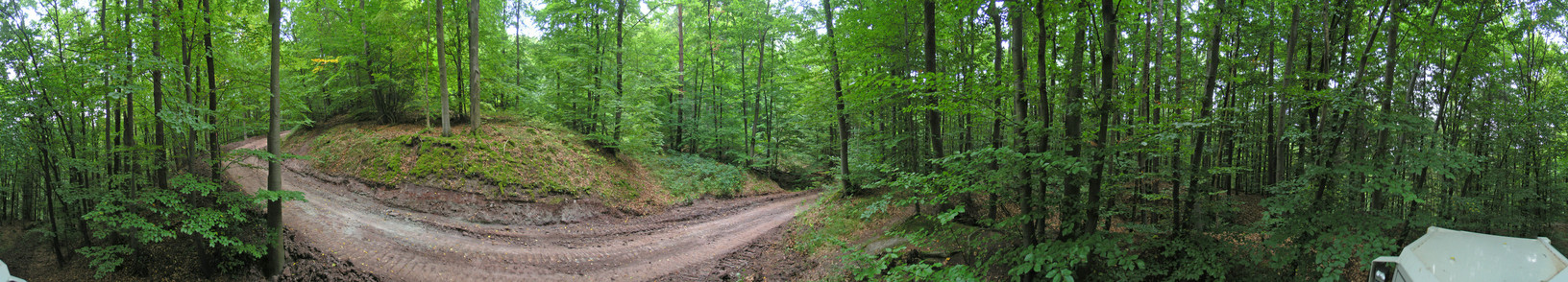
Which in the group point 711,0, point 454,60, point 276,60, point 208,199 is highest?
point 711,0

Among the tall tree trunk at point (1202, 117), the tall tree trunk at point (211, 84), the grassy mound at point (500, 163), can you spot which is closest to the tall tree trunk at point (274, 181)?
the tall tree trunk at point (211, 84)

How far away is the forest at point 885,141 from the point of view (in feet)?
15.6

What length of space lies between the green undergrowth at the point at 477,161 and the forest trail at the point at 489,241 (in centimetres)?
77

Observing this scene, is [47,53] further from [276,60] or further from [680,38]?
[680,38]

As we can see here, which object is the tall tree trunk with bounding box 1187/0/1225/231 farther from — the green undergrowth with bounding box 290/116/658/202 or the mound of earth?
the green undergrowth with bounding box 290/116/658/202

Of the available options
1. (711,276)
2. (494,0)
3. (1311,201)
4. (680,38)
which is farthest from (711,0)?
(1311,201)

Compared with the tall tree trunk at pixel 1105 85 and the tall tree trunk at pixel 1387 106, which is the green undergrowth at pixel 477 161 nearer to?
the tall tree trunk at pixel 1105 85

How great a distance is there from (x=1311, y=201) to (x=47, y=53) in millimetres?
14924

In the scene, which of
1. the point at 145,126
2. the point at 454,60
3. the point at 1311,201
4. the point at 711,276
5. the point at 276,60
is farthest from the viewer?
the point at 454,60

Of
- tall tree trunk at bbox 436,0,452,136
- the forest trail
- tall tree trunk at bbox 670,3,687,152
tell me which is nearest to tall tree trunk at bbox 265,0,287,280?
the forest trail

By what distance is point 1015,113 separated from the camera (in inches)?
202

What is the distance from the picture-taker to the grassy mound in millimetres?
11695

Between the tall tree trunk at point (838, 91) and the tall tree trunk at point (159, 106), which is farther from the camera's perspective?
the tall tree trunk at point (838, 91)

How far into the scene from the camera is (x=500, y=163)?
489 inches
